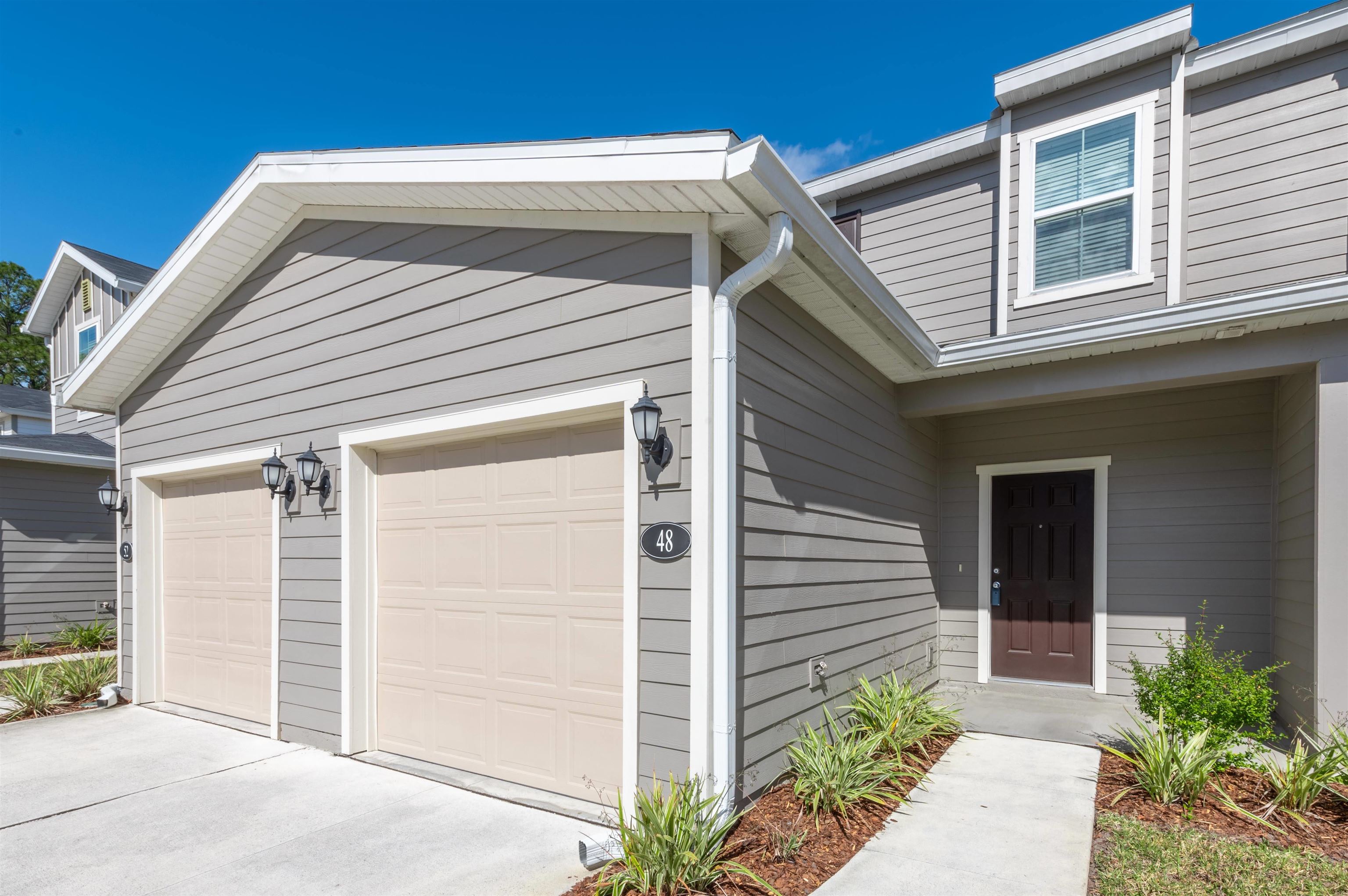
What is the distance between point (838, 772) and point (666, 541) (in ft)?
4.76

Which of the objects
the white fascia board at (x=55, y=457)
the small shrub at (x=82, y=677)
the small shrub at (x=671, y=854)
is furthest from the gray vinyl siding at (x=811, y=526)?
the white fascia board at (x=55, y=457)

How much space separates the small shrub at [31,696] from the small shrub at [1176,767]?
8112 mm

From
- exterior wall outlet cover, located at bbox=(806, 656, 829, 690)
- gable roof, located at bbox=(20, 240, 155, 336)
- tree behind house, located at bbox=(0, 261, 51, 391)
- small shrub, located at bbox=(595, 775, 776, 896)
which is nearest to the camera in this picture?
small shrub, located at bbox=(595, 775, 776, 896)

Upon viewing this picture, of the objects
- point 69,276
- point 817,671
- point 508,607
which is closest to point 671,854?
point 817,671

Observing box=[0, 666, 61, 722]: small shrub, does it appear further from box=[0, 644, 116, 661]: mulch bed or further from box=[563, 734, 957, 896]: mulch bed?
box=[563, 734, 957, 896]: mulch bed

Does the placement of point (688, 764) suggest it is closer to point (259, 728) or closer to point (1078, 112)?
point (259, 728)

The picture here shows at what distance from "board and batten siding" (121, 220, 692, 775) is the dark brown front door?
4352mm

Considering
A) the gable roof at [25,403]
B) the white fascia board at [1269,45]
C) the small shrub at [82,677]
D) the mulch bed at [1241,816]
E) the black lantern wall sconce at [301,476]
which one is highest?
the white fascia board at [1269,45]

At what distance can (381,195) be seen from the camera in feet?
14.7

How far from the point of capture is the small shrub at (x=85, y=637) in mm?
9195

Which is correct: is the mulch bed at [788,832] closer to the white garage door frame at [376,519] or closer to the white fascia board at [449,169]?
the white garage door frame at [376,519]

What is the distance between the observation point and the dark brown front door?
20.0 feet

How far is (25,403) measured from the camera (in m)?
13.1

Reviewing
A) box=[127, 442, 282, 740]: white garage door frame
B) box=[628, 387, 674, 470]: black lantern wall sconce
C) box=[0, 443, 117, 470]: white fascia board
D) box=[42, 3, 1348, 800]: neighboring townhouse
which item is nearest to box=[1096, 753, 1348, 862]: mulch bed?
box=[42, 3, 1348, 800]: neighboring townhouse
